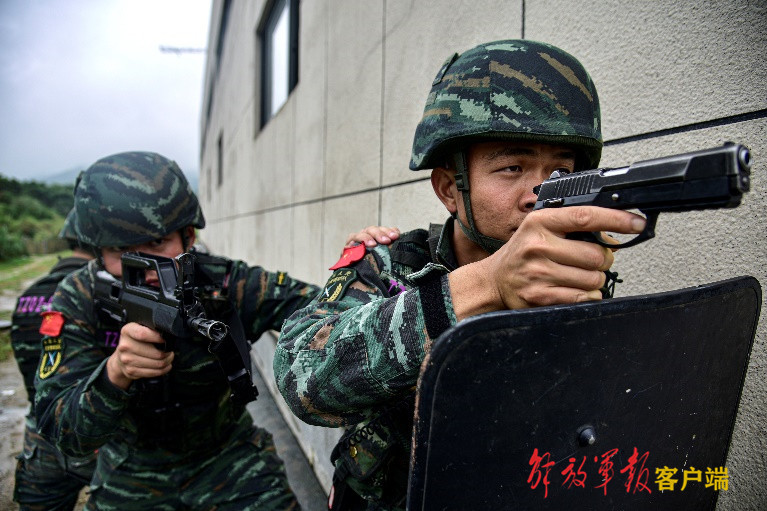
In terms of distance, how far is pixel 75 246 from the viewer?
345 cm

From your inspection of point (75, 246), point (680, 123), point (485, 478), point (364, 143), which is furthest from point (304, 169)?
point (485, 478)

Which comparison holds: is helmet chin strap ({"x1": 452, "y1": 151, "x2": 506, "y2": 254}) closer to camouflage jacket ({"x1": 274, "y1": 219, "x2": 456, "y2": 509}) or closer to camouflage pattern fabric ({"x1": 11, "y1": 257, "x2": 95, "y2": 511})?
camouflage jacket ({"x1": 274, "y1": 219, "x2": 456, "y2": 509})

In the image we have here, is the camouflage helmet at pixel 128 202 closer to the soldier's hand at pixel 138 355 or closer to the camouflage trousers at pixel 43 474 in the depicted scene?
the soldier's hand at pixel 138 355

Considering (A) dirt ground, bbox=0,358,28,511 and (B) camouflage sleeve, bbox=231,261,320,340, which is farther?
(A) dirt ground, bbox=0,358,28,511

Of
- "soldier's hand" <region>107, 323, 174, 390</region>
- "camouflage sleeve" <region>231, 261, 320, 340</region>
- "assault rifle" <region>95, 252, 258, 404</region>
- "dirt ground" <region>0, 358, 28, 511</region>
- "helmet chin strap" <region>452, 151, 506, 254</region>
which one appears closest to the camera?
"helmet chin strap" <region>452, 151, 506, 254</region>

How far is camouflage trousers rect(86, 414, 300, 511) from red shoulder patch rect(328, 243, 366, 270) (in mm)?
1310

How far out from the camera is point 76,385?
6.43 feet

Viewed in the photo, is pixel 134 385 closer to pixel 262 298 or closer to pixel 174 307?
pixel 174 307

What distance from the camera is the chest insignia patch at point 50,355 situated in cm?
201

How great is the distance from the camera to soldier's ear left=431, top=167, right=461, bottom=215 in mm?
1411

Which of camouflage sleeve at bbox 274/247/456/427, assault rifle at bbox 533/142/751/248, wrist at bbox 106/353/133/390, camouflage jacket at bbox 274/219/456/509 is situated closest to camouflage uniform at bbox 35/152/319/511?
wrist at bbox 106/353/133/390

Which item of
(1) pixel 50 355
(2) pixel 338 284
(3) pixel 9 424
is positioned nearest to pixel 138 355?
(1) pixel 50 355

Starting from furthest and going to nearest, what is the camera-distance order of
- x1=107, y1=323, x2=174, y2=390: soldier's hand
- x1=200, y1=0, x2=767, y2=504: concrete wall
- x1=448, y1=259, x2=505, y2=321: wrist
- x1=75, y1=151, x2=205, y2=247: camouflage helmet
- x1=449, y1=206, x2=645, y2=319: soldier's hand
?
x1=75, y1=151, x2=205, y2=247: camouflage helmet
x1=107, y1=323, x2=174, y2=390: soldier's hand
x1=200, y1=0, x2=767, y2=504: concrete wall
x1=448, y1=259, x2=505, y2=321: wrist
x1=449, y1=206, x2=645, y2=319: soldier's hand

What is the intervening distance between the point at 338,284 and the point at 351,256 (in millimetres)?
149
